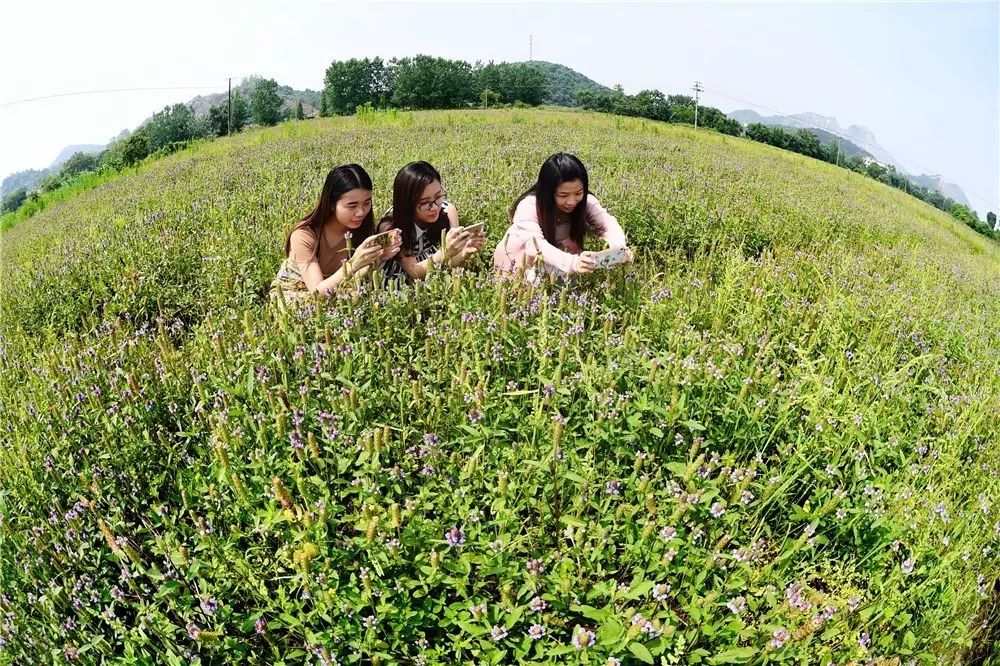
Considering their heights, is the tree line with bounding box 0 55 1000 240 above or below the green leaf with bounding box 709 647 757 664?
above

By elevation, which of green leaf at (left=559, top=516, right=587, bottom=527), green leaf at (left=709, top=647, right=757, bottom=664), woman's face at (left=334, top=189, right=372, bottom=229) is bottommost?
green leaf at (left=709, top=647, right=757, bottom=664)

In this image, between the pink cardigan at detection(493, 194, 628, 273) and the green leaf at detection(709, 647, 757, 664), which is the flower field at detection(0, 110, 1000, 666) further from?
the pink cardigan at detection(493, 194, 628, 273)

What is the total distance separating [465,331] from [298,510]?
113cm

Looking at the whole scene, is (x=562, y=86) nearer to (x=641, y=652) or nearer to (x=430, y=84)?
(x=430, y=84)

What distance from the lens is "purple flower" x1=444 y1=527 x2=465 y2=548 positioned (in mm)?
1700

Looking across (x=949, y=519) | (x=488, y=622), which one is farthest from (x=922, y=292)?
(x=488, y=622)

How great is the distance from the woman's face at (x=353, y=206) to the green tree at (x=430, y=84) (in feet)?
71.2

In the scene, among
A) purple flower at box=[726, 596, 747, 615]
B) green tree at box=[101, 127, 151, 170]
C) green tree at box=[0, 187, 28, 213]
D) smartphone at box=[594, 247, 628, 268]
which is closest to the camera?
purple flower at box=[726, 596, 747, 615]

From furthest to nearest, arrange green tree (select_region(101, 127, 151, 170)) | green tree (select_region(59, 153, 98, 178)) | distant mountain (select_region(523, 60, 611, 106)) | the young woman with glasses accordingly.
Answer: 1. distant mountain (select_region(523, 60, 611, 106))
2. green tree (select_region(101, 127, 151, 170))
3. green tree (select_region(59, 153, 98, 178))
4. the young woman with glasses

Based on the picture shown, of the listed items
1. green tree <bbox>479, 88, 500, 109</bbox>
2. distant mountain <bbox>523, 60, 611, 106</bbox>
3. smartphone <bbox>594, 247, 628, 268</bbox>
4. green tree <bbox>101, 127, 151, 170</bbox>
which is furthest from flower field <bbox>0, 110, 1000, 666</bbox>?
distant mountain <bbox>523, 60, 611, 106</bbox>

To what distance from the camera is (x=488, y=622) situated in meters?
1.60

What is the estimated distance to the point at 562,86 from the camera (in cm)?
3572

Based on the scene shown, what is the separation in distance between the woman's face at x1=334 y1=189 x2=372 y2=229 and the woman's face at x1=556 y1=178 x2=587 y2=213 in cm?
127

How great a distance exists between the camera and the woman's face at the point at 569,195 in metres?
3.97
